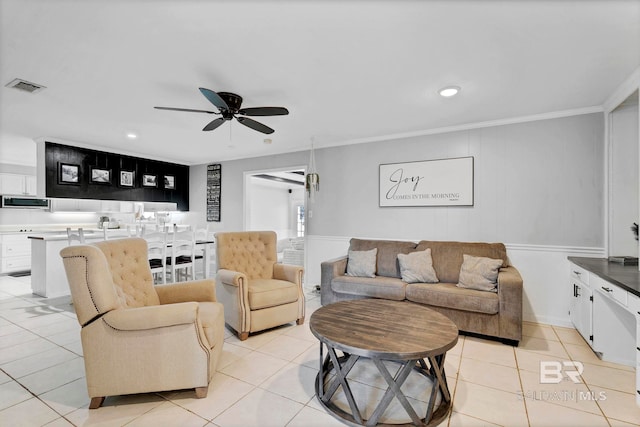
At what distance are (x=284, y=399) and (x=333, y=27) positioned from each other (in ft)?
8.06

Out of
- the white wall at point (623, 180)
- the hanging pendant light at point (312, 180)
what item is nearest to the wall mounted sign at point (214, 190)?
the hanging pendant light at point (312, 180)

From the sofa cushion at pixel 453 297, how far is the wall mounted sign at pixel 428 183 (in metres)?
1.20

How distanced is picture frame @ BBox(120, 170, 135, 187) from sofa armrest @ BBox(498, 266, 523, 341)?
613 centimetres

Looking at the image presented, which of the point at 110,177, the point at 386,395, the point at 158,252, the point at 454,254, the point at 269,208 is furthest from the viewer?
the point at 269,208

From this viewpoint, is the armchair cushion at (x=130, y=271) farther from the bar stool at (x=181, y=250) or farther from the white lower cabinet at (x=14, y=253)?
the white lower cabinet at (x=14, y=253)

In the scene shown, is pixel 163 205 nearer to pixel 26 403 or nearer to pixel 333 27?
pixel 26 403

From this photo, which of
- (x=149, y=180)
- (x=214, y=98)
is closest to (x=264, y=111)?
(x=214, y=98)

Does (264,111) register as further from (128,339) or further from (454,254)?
(454,254)

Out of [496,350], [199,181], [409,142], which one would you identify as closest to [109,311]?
[496,350]

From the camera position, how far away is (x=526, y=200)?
3533 millimetres

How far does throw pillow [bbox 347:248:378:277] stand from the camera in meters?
3.77

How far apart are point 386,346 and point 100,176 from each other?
5670 mm

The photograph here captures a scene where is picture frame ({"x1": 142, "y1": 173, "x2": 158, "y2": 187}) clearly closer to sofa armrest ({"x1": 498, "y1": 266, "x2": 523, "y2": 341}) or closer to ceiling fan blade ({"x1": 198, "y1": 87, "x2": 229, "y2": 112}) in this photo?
ceiling fan blade ({"x1": 198, "y1": 87, "x2": 229, "y2": 112})

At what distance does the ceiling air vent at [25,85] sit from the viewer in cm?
266
